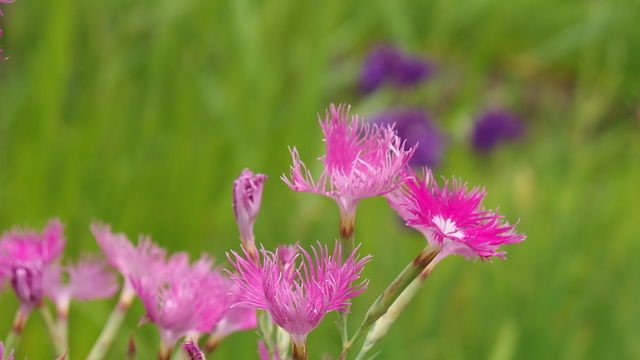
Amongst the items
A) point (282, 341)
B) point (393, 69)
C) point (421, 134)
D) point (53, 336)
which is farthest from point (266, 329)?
point (393, 69)

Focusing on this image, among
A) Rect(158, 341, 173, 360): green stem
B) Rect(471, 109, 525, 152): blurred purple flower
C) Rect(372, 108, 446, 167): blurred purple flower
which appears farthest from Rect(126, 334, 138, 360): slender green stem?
Rect(471, 109, 525, 152): blurred purple flower

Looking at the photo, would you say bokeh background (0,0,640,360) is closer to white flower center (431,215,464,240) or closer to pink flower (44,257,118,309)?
pink flower (44,257,118,309)

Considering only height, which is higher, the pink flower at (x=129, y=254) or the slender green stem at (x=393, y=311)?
the pink flower at (x=129, y=254)

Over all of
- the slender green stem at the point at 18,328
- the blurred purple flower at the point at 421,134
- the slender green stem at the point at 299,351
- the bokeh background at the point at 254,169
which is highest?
the blurred purple flower at the point at 421,134

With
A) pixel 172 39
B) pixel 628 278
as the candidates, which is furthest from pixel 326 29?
pixel 628 278

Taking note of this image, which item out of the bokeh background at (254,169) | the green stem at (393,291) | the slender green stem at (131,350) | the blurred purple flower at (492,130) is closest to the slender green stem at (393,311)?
the green stem at (393,291)

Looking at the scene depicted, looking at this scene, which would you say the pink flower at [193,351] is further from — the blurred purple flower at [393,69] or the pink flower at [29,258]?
the blurred purple flower at [393,69]
